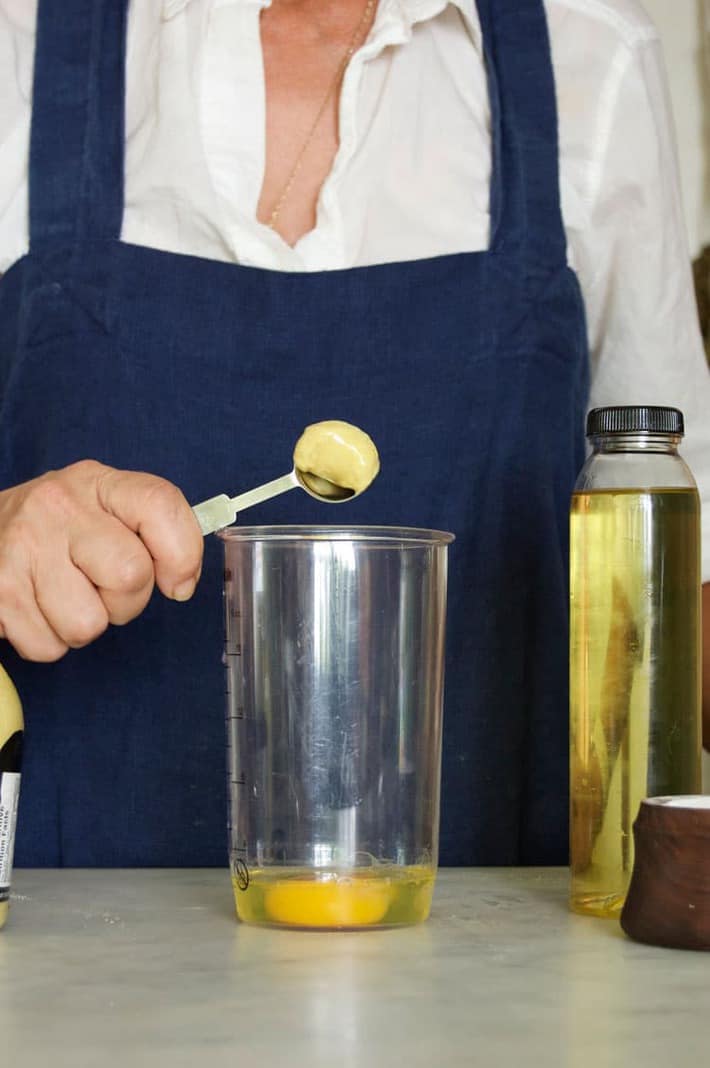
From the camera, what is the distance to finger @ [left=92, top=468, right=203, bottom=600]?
0.68m

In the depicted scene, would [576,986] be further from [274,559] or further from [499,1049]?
[274,559]

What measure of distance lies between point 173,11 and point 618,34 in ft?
1.18

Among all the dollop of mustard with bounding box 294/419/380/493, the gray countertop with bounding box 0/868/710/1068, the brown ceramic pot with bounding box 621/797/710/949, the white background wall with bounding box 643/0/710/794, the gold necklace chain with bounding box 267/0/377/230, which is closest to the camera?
the gray countertop with bounding box 0/868/710/1068

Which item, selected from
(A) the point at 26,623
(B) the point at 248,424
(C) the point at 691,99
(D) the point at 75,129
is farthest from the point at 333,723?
(C) the point at 691,99

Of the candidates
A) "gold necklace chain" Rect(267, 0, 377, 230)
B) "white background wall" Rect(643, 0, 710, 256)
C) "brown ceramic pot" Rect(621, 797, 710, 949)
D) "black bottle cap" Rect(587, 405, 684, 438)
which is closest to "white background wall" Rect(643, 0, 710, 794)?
"white background wall" Rect(643, 0, 710, 256)

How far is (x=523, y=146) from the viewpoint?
3.62ft

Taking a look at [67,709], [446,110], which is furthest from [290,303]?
[67,709]

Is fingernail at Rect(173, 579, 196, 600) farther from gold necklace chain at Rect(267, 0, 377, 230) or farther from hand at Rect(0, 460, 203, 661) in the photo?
gold necklace chain at Rect(267, 0, 377, 230)

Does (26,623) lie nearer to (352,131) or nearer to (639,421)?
(639,421)

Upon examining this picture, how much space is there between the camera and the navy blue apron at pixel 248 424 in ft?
3.39

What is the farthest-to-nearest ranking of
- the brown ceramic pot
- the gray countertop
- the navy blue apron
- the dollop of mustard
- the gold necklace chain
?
the gold necklace chain < the navy blue apron < the dollop of mustard < the brown ceramic pot < the gray countertop

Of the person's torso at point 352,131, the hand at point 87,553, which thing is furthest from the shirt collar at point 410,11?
the hand at point 87,553

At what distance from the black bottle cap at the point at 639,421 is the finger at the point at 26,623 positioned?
297 millimetres

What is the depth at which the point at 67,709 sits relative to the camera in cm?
105
